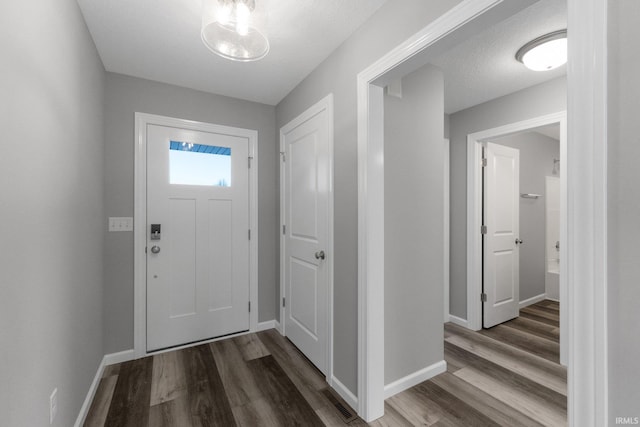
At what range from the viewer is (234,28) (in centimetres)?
141

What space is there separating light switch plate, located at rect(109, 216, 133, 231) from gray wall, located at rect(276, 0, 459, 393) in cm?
178

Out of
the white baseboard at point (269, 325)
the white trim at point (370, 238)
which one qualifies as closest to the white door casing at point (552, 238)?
the white trim at point (370, 238)

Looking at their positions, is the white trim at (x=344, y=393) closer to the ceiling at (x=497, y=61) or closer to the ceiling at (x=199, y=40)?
the ceiling at (x=199, y=40)

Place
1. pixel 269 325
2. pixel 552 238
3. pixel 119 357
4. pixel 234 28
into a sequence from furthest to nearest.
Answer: pixel 552 238 < pixel 269 325 < pixel 119 357 < pixel 234 28

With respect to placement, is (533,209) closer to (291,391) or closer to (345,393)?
(345,393)

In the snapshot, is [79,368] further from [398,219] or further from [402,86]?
[402,86]

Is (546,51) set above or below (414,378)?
above

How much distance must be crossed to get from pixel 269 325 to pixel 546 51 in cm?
334

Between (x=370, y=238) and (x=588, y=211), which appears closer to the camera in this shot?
(x=588, y=211)

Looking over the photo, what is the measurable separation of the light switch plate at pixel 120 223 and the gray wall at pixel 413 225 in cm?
213

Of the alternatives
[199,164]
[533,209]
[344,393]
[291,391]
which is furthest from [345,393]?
[533,209]

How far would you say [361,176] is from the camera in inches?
64.6

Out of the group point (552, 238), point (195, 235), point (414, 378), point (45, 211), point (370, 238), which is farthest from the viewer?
point (552, 238)

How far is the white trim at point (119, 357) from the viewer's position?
7.18ft
